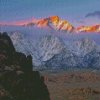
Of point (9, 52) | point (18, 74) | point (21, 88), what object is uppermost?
point (9, 52)

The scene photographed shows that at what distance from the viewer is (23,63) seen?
30297 millimetres

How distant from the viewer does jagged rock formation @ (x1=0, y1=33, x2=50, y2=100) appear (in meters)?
25.3

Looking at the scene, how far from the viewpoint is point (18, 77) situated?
87.6 feet

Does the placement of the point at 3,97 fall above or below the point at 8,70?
below

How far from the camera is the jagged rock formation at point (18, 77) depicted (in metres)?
25.3

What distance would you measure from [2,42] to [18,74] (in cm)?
669

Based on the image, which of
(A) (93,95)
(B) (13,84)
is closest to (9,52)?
(B) (13,84)

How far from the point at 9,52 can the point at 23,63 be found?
266 centimetres

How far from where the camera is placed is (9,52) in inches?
1200

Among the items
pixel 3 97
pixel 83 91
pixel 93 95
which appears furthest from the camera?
pixel 83 91

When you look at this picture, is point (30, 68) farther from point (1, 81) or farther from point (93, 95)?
point (93, 95)

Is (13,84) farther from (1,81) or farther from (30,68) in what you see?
(30,68)

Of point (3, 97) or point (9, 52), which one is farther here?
point (9, 52)

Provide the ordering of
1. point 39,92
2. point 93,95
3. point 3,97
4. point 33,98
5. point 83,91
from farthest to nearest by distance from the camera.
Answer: point 83,91 → point 93,95 → point 39,92 → point 33,98 → point 3,97
